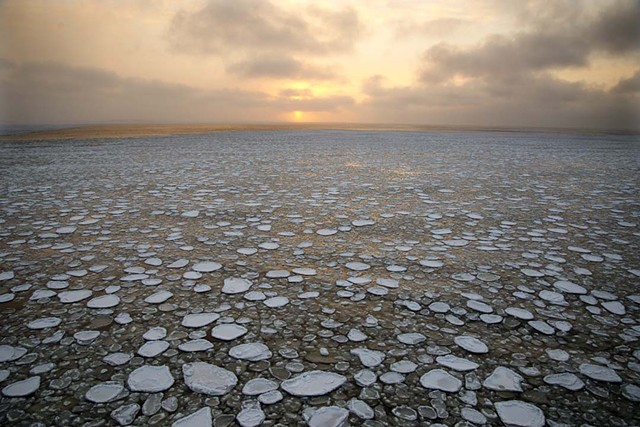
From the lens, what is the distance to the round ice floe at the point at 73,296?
2.80m

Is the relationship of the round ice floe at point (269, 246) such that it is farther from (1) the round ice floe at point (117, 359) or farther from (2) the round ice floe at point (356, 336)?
(1) the round ice floe at point (117, 359)

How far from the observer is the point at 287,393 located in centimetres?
185

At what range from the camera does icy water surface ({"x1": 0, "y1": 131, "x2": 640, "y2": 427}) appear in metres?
1.79

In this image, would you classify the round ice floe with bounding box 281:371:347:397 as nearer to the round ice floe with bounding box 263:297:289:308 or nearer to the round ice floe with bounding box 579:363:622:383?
the round ice floe with bounding box 263:297:289:308

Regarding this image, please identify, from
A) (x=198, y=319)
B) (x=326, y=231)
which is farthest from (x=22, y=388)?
(x=326, y=231)

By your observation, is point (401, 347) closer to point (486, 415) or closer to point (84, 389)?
point (486, 415)

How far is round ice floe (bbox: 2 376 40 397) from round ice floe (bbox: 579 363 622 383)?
10.1ft

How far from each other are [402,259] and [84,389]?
2875 mm

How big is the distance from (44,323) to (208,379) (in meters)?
1.46

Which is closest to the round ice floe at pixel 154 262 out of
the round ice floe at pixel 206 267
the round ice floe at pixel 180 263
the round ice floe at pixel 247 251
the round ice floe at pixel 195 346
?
the round ice floe at pixel 180 263

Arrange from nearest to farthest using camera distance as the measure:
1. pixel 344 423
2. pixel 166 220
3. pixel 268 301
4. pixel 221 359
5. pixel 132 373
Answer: pixel 344 423 < pixel 132 373 < pixel 221 359 < pixel 268 301 < pixel 166 220

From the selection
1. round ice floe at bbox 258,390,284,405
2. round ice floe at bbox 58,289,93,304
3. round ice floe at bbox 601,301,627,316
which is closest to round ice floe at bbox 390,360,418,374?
round ice floe at bbox 258,390,284,405

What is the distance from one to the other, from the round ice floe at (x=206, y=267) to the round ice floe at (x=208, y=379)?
1.42 m

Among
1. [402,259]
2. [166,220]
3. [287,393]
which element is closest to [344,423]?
[287,393]
